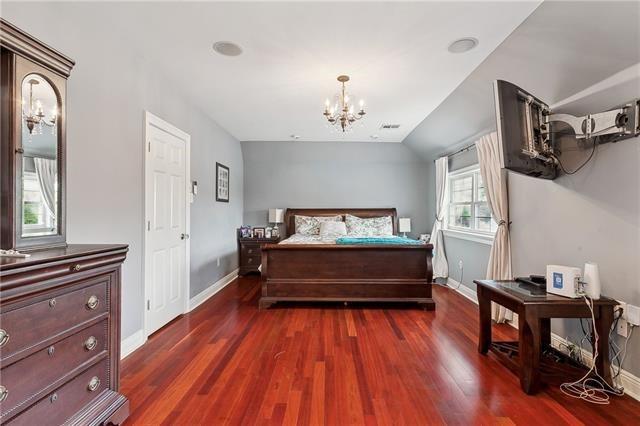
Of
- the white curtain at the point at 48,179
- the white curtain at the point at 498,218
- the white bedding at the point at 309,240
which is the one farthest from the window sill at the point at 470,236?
the white curtain at the point at 48,179

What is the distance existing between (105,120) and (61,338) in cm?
163

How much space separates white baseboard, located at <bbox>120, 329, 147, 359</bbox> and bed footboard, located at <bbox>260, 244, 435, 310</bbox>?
4.33ft

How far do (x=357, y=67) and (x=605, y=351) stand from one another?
2.79 m

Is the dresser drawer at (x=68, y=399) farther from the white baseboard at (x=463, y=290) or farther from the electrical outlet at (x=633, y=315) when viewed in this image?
the white baseboard at (x=463, y=290)

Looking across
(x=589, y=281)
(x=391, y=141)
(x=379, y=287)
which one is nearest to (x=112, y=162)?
(x=379, y=287)

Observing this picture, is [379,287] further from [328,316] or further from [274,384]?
[274,384]

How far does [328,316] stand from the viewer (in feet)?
11.1

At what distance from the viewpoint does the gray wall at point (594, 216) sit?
1906 millimetres

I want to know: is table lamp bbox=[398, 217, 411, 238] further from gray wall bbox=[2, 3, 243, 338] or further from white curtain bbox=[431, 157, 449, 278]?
gray wall bbox=[2, 3, 243, 338]

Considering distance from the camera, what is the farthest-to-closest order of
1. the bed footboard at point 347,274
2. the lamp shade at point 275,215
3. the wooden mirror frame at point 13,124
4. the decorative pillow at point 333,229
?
the lamp shade at point 275,215, the decorative pillow at point 333,229, the bed footboard at point 347,274, the wooden mirror frame at point 13,124

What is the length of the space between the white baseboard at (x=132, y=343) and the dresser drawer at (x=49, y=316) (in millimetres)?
1158

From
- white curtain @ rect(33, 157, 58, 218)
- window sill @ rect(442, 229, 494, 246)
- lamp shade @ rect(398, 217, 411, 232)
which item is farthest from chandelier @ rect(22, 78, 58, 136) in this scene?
lamp shade @ rect(398, 217, 411, 232)

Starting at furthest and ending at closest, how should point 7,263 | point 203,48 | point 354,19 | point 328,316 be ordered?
point 328,316
point 203,48
point 354,19
point 7,263

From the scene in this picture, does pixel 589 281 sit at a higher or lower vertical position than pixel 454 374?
higher
